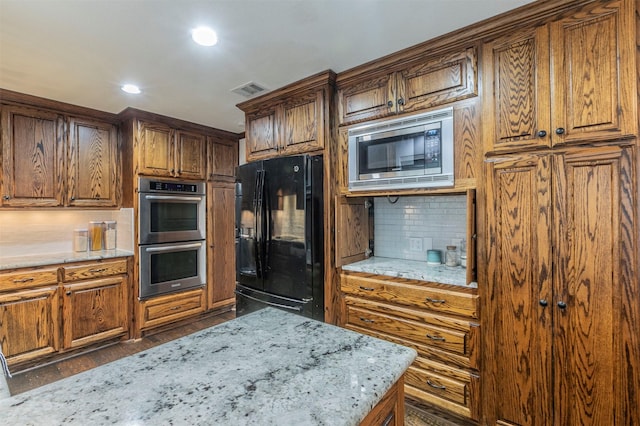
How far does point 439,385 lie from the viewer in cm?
196

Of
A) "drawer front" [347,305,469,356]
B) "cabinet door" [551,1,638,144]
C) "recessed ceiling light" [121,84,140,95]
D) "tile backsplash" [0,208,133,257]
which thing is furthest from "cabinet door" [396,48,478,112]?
"tile backsplash" [0,208,133,257]

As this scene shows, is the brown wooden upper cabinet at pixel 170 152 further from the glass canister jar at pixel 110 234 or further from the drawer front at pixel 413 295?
the drawer front at pixel 413 295

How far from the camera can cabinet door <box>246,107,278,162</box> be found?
287 centimetres

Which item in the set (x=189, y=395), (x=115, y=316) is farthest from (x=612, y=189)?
(x=115, y=316)

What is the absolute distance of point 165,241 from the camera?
11.6 ft

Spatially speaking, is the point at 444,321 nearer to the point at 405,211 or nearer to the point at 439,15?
the point at 405,211

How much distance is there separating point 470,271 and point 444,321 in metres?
0.37

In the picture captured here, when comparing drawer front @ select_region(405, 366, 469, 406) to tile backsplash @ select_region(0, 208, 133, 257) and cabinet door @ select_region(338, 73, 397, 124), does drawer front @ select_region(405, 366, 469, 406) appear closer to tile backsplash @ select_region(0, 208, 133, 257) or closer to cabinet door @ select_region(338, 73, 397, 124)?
cabinet door @ select_region(338, 73, 397, 124)

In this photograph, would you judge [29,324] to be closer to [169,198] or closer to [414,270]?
[169,198]

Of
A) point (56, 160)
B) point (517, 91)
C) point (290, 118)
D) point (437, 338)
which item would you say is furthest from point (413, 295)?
point (56, 160)

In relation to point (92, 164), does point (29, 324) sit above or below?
below

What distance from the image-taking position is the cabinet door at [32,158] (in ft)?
9.27

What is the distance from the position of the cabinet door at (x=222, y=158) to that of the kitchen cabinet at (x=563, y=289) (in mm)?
3266

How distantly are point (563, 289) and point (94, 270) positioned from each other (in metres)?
3.81
